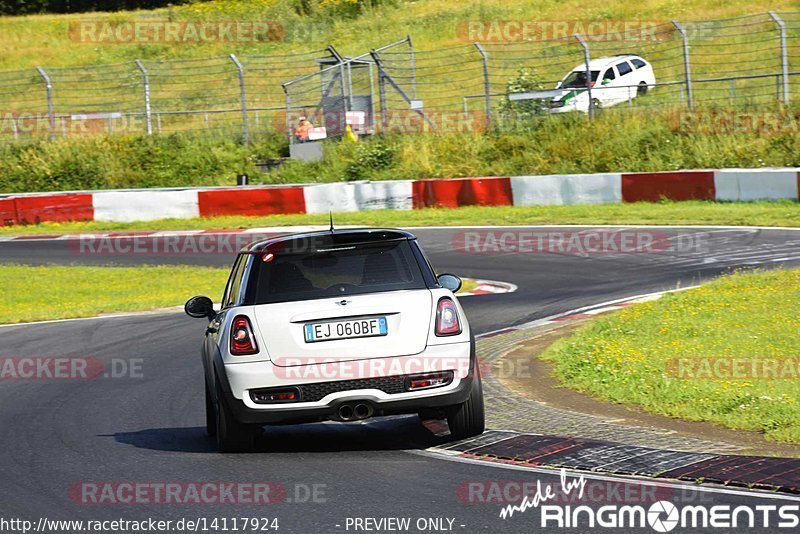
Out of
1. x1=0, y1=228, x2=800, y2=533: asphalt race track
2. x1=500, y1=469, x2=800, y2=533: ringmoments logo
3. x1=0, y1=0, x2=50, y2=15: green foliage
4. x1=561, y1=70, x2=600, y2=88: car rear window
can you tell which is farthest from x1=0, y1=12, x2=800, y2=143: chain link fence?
x1=0, y1=0, x2=50, y2=15: green foliage

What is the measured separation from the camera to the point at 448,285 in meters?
7.95

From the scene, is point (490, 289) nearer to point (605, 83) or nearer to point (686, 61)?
point (686, 61)

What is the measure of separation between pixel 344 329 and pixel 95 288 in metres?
12.9

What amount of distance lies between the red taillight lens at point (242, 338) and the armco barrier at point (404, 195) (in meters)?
16.9

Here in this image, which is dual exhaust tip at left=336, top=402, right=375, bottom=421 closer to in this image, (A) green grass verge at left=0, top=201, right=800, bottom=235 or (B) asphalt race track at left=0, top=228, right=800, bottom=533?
(B) asphalt race track at left=0, top=228, right=800, bottom=533

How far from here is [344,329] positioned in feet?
23.5

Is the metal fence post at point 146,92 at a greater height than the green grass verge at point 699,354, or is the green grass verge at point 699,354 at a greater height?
the metal fence post at point 146,92

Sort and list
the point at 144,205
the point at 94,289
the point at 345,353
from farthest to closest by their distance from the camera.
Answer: the point at 144,205
the point at 94,289
the point at 345,353

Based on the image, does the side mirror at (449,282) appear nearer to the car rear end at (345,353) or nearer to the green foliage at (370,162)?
the car rear end at (345,353)

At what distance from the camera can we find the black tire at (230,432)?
740 centimetres

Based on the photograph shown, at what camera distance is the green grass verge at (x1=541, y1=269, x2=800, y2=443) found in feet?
26.5

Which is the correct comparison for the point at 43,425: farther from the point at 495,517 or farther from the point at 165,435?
the point at 495,517

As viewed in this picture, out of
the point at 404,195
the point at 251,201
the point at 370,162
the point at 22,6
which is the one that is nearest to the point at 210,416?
the point at 404,195

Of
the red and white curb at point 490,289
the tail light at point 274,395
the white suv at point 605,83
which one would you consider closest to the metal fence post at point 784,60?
the white suv at point 605,83
